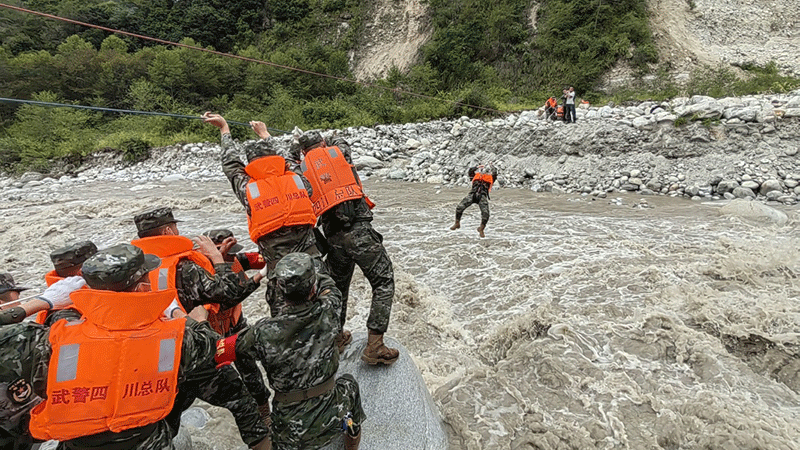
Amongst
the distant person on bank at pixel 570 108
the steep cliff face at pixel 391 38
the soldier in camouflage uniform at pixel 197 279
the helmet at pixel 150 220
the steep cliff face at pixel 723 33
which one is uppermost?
the steep cliff face at pixel 391 38

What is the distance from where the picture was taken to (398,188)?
12297mm

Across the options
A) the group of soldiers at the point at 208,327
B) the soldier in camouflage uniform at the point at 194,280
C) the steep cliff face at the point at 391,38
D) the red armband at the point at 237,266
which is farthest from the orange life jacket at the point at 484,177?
the steep cliff face at the point at 391,38

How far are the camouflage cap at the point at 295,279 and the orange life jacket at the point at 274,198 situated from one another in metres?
0.82

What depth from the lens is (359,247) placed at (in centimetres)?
317

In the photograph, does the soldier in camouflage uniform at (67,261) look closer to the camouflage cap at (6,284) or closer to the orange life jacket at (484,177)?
the camouflage cap at (6,284)

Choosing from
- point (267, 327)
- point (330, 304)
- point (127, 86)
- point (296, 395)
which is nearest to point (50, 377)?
point (267, 327)

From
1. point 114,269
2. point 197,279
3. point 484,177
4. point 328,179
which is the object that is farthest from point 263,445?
point 484,177

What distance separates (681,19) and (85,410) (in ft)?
89.8

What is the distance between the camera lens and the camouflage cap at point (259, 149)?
288 centimetres

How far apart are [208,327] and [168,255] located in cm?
68

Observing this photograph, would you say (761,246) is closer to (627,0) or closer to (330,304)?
(330,304)

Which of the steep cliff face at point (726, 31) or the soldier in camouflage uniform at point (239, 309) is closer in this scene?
the soldier in camouflage uniform at point (239, 309)

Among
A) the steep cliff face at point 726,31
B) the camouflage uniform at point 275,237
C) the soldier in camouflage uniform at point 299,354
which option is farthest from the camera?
the steep cliff face at point 726,31

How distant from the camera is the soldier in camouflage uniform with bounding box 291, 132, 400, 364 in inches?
122
